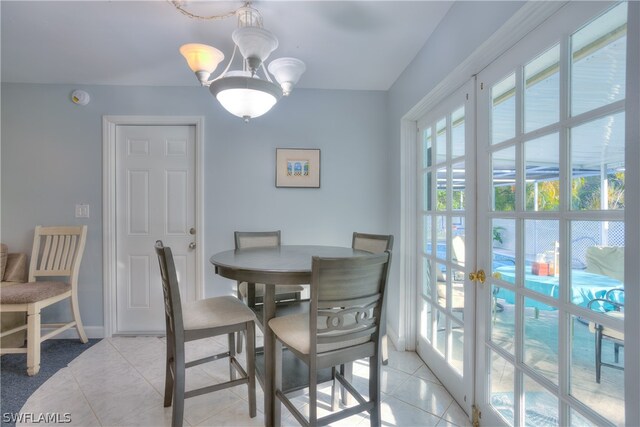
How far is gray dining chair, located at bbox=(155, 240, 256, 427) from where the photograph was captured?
4.50 feet

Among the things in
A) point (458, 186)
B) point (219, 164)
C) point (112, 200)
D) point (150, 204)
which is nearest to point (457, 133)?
point (458, 186)

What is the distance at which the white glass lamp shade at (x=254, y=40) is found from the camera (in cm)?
129

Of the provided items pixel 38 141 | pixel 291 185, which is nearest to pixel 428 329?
pixel 291 185

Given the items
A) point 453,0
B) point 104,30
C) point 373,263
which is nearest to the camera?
point 373,263

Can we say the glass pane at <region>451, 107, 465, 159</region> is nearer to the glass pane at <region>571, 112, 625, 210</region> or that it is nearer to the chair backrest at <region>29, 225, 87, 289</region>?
the glass pane at <region>571, 112, 625, 210</region>

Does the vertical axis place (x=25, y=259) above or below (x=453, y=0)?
below

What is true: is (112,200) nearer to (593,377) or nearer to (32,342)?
(32,342)

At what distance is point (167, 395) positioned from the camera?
1636 mm

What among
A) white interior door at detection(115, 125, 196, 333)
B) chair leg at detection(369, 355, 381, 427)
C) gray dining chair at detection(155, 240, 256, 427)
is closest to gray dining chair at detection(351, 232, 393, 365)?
chair leg at detection(369, 355, 381, 427)

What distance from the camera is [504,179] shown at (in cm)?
131

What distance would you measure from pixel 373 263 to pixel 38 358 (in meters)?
2.54

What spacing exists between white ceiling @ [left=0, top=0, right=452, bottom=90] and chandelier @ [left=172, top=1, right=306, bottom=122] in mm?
212

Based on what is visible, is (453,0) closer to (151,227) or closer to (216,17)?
(216,17)

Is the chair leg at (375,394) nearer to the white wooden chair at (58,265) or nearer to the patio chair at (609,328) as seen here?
the patio chair at (609,328)
